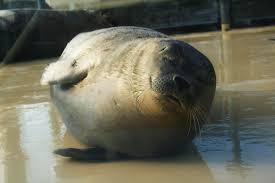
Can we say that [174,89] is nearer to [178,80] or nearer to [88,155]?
[178,80]

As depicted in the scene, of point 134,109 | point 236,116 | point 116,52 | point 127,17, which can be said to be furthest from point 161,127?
point 127,17

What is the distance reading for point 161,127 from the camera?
3.33 m

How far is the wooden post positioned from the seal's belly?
832cm

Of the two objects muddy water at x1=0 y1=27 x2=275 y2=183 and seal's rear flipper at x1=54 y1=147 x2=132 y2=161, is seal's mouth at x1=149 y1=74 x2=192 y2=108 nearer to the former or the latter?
muddy water at x1=0 y1=27 x2=275 y2=183

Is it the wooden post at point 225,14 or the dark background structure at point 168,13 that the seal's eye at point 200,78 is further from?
the wooden post at point 225,14

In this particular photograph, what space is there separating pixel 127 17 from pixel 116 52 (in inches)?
342

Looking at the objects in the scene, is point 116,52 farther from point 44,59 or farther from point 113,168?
point 44,59

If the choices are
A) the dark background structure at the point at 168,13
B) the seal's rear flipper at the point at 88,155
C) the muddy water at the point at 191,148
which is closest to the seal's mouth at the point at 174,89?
the muddy water at the point at 191,148

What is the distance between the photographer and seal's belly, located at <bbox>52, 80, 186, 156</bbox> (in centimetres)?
339

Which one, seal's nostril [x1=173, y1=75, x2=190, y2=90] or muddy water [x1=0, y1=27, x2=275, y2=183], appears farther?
muddy water [x1=0, y1=27, x2=275, y2=183]

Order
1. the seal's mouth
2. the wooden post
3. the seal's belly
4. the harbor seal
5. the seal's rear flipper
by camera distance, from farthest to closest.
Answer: the wooden post, the seal's rear flipper, the seal's belly, the harbor seal, the seal's mouth

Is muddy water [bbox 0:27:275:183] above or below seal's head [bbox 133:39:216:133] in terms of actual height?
below

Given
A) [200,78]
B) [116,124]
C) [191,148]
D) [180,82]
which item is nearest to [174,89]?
[180,82]

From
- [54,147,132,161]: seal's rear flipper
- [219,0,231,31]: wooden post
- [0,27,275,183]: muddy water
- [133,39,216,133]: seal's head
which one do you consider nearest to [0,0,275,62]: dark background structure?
[219,0,231,31]: wooden post
